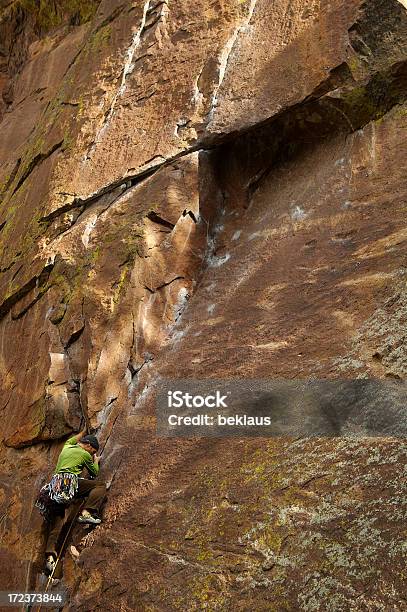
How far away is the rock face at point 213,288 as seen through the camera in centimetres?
560

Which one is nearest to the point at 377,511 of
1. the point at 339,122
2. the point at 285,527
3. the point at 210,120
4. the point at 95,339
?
the point at 285,527

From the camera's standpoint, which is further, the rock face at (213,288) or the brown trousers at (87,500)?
Answer: the brown trousers at (87,500)

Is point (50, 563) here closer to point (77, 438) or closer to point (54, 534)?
point (54, 534)

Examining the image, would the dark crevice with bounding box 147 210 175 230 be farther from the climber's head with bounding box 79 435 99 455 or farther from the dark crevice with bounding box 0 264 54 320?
the climber's head with bounding box 79 435 99 455

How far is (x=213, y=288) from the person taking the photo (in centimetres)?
862

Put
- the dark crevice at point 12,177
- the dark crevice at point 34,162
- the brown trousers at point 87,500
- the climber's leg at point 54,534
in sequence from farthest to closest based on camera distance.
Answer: the dark crevice at point 12,177, the dark crevice at point 34,162, the climber's leg at point 54,534, the brown trousers at point 87,500

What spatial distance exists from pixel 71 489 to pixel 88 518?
1.51ft

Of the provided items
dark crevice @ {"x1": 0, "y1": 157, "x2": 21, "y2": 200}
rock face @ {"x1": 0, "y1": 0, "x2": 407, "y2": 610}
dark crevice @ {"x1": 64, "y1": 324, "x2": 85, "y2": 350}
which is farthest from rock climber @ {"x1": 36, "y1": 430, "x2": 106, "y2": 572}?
dark crevice @ {"x1": 0, "y1": 157, "x2": 21, "y2": 200}

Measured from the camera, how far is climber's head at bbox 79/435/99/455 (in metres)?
7.86

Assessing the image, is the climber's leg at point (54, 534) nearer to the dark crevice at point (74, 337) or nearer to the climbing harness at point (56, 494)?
the climbing harness at point (56, 494)

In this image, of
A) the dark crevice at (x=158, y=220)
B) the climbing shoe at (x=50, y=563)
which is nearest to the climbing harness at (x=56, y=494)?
the climbing shoe at (x=50, y=563)

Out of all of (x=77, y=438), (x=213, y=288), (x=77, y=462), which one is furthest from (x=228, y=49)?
(x=77, y=462)

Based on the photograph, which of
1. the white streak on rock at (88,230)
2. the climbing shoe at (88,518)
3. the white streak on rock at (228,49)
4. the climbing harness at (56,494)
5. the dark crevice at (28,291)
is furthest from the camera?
the dark crevice at (28,291)

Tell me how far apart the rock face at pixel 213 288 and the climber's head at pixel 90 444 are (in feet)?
0.62
